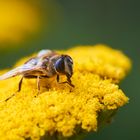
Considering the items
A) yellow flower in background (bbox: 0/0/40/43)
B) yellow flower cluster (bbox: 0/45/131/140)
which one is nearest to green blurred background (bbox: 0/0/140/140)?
yellow flower in background (bbox: 0/0/40/43)

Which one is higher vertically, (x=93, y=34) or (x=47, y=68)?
(x=47, y=68)

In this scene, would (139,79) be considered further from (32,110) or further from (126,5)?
Answer: (32,110)

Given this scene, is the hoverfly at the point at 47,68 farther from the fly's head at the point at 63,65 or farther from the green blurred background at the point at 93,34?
the green blurred background at the point at 93,34

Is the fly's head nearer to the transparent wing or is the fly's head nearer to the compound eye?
the compound eye

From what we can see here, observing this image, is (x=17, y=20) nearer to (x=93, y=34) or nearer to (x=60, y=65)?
(x=93, y=34)

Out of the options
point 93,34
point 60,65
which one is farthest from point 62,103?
point 93,34

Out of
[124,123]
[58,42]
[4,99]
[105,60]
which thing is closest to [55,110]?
[4,99]

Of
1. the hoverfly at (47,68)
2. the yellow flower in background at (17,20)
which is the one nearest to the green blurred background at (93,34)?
the yellow flower in background at (17,20)

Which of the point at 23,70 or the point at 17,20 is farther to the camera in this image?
the point at 17,20
